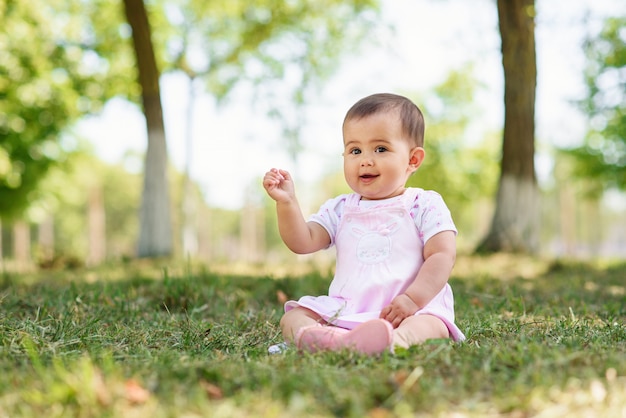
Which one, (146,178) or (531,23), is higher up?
(531,23)

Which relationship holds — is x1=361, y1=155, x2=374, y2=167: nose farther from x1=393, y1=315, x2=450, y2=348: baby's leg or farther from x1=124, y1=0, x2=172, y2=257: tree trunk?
x1=124, y1=0, x2=172, y2=257: tree trunk

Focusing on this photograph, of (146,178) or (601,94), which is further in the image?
→ (601,94)

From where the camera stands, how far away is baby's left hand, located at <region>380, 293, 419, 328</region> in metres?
2.50

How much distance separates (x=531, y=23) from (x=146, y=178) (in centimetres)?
663

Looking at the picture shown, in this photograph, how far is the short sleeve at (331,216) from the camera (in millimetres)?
2980

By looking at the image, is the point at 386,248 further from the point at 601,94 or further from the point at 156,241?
the point at 601,94

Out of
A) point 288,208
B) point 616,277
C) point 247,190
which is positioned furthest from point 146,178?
point 247,190

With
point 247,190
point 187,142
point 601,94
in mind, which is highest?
point 601,94

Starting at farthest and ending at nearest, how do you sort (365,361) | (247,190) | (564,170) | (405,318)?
(247,190)
(564,170)
(405,318)
(365,361)

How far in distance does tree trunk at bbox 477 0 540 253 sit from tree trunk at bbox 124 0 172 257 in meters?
5.29

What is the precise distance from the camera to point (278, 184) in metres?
2.74

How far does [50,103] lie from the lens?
15703mm

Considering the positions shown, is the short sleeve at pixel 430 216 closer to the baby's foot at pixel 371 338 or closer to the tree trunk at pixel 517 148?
the baby's foot at pixel 371 338

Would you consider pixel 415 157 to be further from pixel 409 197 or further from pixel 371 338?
pixel 371 338
